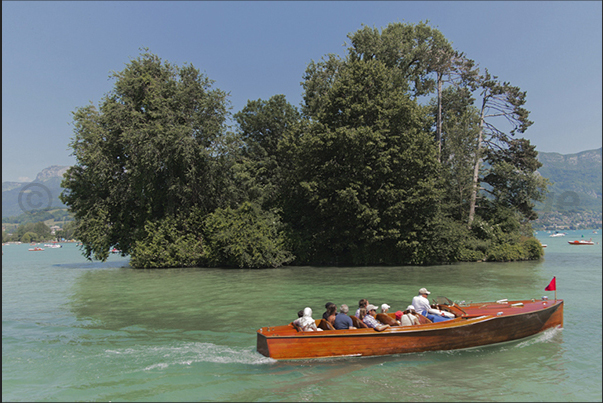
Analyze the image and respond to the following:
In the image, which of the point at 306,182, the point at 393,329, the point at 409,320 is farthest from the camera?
the point at 306,182

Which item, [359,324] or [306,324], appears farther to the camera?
[359,324]

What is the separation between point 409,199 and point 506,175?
13677 mm

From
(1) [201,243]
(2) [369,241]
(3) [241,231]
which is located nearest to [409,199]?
(2) [369,241]

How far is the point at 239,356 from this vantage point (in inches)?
397

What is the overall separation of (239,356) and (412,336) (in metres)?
4.36

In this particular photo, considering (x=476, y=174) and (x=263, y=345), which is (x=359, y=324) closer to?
(x=263, y=345)

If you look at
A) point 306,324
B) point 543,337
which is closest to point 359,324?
point 306,324

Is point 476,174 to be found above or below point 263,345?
above

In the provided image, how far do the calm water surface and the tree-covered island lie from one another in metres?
11.3

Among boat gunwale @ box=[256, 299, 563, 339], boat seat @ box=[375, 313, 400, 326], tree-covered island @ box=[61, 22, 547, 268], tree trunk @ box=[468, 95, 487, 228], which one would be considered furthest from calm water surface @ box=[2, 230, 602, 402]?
tree trunk @ box=[468, 95, 487, 228]

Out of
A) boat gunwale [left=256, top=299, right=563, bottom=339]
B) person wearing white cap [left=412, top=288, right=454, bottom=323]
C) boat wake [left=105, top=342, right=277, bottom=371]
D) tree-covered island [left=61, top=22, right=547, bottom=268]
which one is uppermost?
tree-covered island [left=61, top=22, right=547, bottom=268]

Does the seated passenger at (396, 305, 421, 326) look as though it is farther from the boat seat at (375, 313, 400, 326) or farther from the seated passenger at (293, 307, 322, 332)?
the seated passenger at (293, 307, 322, 332)

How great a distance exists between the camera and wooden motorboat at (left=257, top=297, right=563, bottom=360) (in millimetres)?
9602

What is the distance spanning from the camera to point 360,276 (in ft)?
83.5
